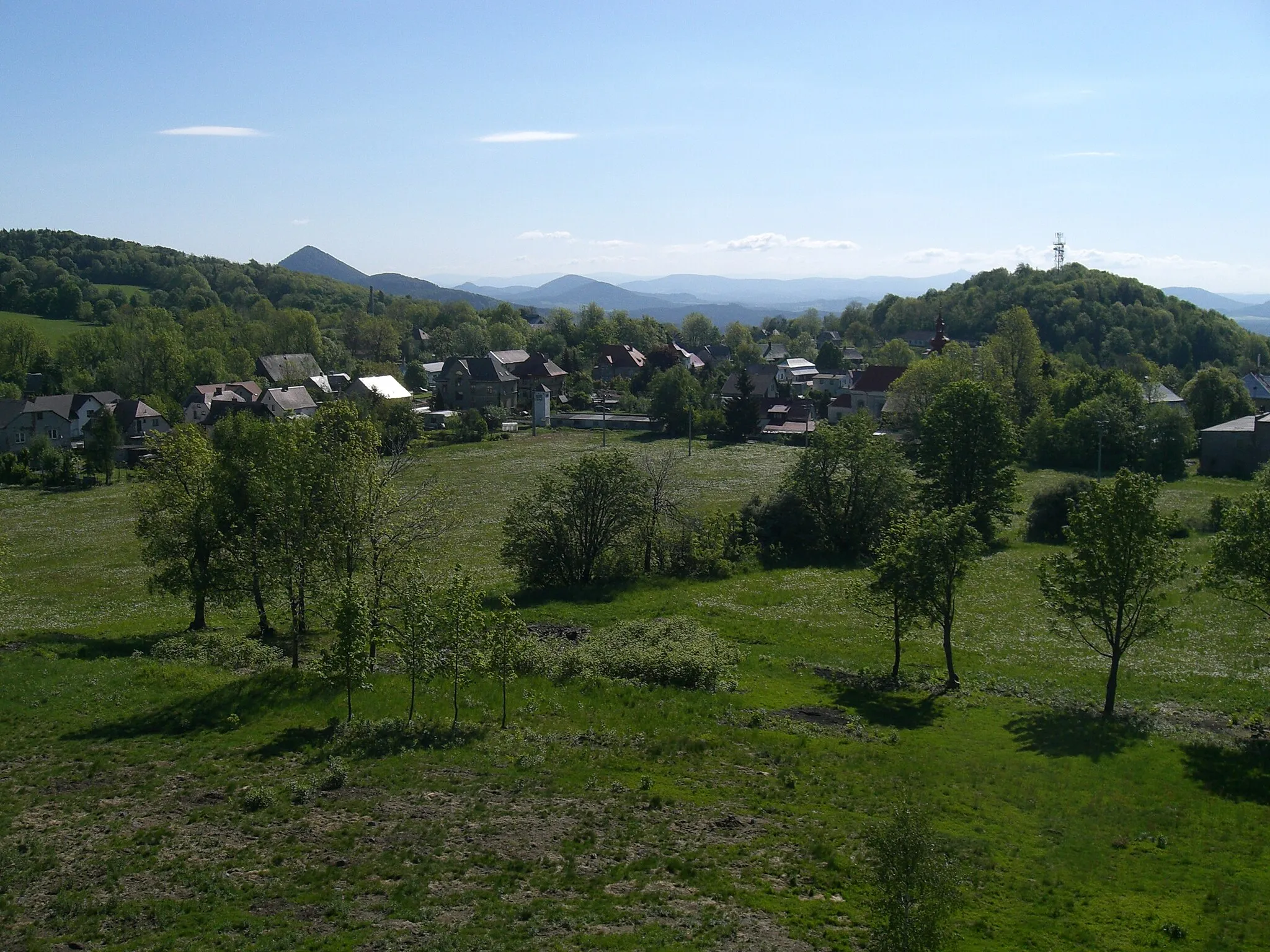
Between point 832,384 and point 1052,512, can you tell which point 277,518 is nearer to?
point 1052,512

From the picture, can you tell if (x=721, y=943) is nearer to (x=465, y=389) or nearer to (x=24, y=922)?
(x=24, y=922)

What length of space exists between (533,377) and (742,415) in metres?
33.6

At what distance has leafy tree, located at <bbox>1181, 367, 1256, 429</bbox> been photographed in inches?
3278

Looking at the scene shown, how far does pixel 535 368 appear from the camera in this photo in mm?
115062

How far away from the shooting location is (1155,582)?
2664 centimetres

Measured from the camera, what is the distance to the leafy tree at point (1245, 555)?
86.9 feet

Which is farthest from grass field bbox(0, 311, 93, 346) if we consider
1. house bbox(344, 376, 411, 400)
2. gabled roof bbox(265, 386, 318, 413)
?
house bbox(344, 376, 411, 400)

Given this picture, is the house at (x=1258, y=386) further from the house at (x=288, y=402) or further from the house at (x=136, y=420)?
the house at (x=136, y=420)

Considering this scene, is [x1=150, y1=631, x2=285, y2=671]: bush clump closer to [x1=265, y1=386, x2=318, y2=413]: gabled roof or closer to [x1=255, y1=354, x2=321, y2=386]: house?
[x1=265, y1=386, x2=318, y2=413]: gabled roof

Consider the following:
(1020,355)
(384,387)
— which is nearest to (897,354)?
(1020,355)

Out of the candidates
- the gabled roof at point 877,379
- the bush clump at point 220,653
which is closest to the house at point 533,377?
the gabled roof at point 877,379

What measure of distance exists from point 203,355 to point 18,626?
78.8 meters

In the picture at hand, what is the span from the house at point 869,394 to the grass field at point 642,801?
62.1 metres

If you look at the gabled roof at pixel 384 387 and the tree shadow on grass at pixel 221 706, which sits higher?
the gabled roof at pixel 384 387
